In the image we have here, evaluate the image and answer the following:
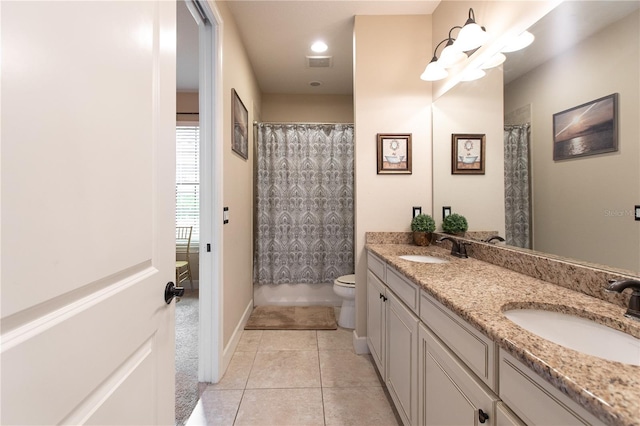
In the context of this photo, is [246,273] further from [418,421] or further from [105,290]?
[105,290]

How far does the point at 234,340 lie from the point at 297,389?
0.72m

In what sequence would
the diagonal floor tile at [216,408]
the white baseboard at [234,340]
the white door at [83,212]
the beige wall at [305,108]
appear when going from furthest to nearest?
the beige wall at [305,108] < the white baseboard at [234,340] < the diagonal floor tile at [216,408] < the white door at [83,212]

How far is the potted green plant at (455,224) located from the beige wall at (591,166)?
0.61m

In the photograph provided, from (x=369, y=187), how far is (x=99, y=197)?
Answer: 185 centimetres

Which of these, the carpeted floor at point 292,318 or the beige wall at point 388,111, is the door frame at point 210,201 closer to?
the carpeted floor at point 292,318

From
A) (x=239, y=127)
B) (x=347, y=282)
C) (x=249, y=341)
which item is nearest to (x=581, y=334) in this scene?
(x=347, y=282)

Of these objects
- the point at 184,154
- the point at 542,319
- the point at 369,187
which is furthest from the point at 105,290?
the point at 184,154

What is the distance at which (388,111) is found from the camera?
2188 millimetres

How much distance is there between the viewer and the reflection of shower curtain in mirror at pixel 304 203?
3102 millimetres

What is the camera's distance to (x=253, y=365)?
2.00 metres

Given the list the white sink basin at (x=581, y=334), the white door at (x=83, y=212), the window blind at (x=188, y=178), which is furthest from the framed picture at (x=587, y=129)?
the window blind at (x=188, y=178)

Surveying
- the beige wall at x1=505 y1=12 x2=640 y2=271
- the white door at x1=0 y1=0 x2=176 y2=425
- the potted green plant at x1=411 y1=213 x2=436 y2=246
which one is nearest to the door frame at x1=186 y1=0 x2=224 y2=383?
A: the white door at x1=0 y1=0 x2=176 y2=425

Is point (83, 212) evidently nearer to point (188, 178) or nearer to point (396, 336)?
point (396, 336)

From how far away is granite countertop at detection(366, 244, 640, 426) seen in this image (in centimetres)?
47
